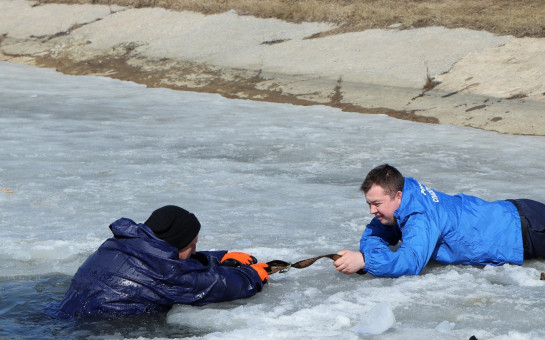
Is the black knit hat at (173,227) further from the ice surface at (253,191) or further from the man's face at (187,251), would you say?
the ice surface at (253,191)

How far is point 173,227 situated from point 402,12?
1093cm

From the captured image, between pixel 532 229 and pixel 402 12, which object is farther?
pixel 402 12

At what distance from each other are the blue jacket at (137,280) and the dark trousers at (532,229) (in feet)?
6.42

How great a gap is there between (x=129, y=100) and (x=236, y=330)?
8796mm

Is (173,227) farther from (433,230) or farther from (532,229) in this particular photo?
(532,229)

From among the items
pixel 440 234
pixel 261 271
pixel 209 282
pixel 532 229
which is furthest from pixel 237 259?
pixel 532 229

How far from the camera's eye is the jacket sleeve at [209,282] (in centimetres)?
480

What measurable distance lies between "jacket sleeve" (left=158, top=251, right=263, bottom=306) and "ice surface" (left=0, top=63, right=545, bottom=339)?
7cm

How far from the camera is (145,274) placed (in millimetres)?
4738

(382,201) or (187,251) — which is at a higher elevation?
(382,201)

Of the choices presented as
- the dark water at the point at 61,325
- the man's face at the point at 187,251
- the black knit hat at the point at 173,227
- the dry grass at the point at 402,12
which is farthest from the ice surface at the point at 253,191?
the dry grass at the point at 402,12

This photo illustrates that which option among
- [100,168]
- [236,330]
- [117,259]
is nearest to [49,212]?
[100,168]

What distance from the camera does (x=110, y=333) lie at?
4.62 metres

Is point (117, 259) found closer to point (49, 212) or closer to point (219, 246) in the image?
point (219, 246)
